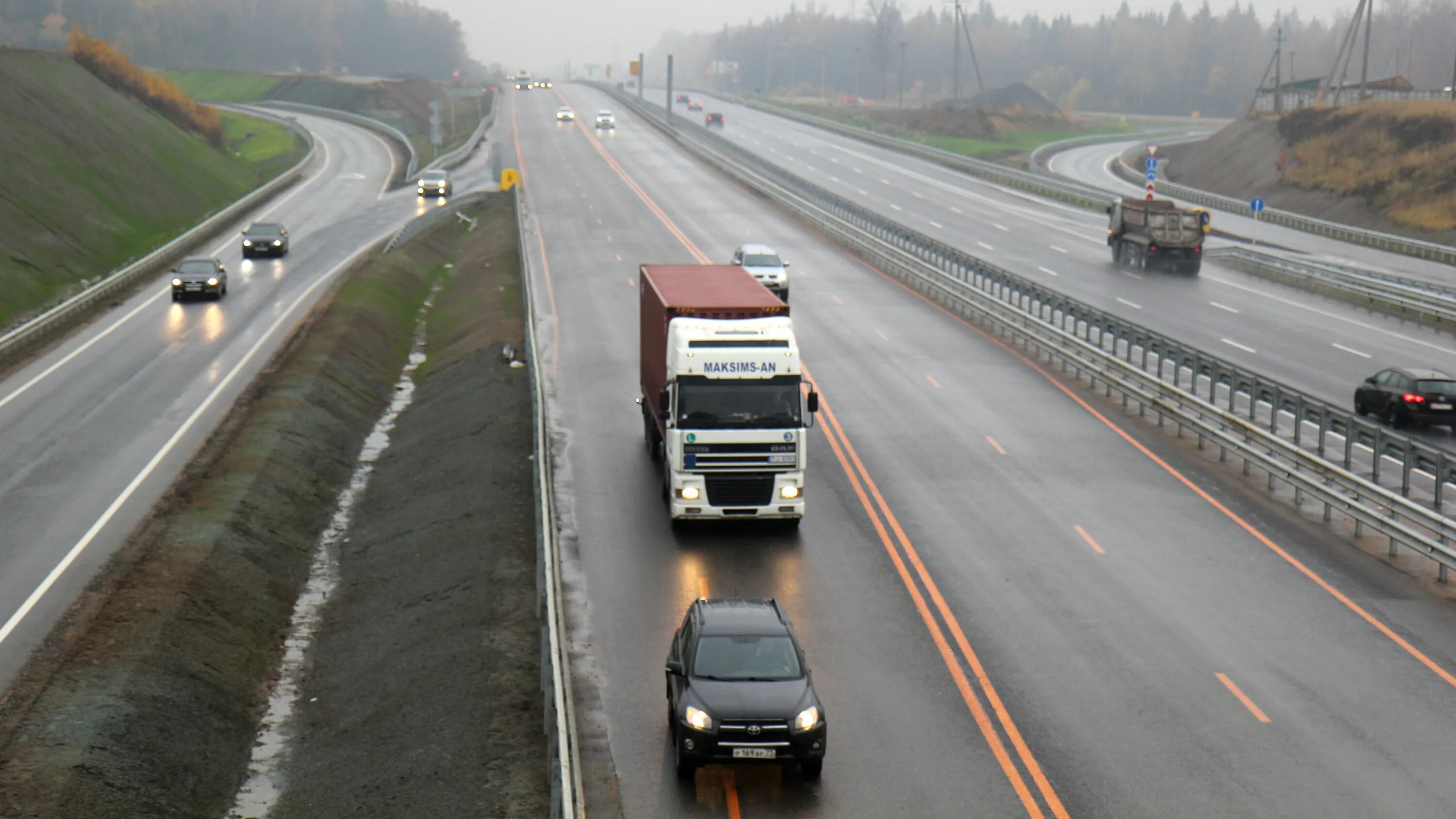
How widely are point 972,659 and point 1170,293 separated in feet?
127

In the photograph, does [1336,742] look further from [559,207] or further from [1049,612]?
[559,207]

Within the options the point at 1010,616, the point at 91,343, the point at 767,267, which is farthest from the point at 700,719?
the point at 767,267

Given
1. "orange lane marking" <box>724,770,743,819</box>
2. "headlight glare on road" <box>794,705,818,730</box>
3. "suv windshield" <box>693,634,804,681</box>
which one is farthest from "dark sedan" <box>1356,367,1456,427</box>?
"orange lane marking" <box>724,770,743,819</box>

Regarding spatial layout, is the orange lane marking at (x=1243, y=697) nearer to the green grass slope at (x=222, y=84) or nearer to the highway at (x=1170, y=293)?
the highway at (x=1170, y=293)

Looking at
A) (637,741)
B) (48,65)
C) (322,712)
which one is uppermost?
(48,65)

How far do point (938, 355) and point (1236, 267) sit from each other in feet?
90.4

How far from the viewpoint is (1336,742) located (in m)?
16.8

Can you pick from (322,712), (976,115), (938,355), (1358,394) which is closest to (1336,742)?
(322,712)

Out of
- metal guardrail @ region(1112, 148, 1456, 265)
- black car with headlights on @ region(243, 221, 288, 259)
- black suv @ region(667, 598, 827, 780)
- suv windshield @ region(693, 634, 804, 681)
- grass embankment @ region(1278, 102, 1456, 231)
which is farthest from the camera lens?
grass embankment @ region(1278, 102, 1456, 231)

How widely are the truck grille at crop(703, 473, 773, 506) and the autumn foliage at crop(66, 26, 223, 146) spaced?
92.4m

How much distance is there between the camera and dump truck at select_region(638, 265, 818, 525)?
24047 millimetres

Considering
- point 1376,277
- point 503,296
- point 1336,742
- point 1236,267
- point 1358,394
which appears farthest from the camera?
point 1236,267

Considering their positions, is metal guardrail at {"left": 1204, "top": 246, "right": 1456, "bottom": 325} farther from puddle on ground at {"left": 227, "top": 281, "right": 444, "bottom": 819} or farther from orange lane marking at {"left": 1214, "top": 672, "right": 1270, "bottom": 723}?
puddle on ground at {"left": 227, "top": 281, "right": 444, "bottom": 819}

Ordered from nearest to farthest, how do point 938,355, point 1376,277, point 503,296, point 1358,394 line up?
1. point 1358,394
2. point 938,355
3. point 503,296
4. point 1376,277
